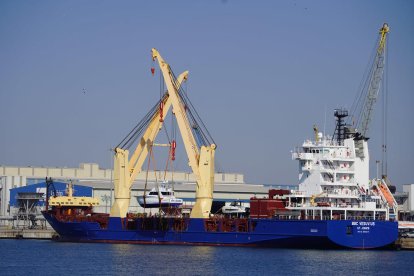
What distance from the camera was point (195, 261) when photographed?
5703 cm

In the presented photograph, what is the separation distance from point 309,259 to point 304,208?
7814 millimetres

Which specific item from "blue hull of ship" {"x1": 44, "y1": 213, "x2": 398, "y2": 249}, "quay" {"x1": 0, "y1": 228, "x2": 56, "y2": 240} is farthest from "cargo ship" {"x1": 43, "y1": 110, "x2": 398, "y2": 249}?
"quay" {"x1": 0, "y1": 228, "x2": 56, "y2": 240}

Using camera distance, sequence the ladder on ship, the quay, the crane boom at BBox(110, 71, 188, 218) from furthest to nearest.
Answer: the quay → the crane boom at BBox(110, 71, 188, 218) → the ladder on ship

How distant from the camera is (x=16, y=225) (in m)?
98.8

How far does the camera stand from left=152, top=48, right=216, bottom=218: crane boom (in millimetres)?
70062

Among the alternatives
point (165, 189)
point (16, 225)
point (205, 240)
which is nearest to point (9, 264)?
point (205, 240)

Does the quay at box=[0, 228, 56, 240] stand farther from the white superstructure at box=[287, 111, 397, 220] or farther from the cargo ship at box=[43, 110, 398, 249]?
the white superstructure at box=[287, 111, 397, 220]

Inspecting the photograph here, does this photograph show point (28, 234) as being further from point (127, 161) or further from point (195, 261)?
point (195, 261)

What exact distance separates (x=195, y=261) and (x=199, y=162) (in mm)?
14463

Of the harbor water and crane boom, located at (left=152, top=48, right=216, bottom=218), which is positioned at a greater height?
crane boom, located at (left=152, top=48, right=216, bottom=218)

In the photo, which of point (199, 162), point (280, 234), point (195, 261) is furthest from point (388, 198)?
point (195, 261)

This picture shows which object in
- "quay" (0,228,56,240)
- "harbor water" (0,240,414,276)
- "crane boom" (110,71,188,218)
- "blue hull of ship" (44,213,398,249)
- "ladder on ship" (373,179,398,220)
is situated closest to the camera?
"harbor water" (0,240,414,276)

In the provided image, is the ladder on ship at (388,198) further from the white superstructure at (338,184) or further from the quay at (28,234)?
the quay at (28,234)

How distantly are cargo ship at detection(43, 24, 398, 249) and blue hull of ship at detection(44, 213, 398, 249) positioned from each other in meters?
0.06
